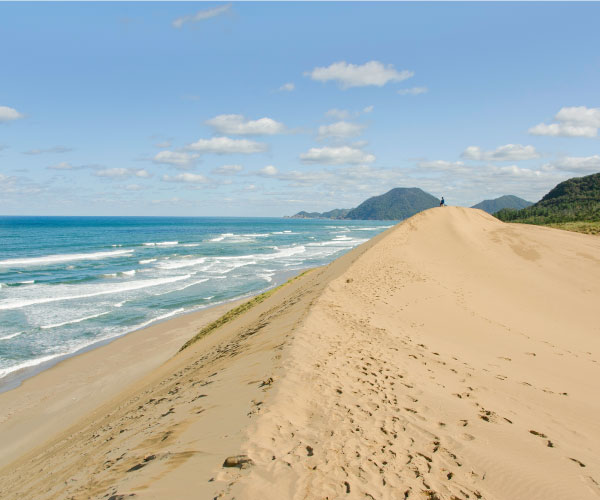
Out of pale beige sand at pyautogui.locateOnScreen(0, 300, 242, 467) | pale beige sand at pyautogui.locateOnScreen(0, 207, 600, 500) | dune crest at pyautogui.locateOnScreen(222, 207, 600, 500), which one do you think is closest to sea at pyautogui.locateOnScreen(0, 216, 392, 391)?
pale beige sand at pyautogui.locateOnScreen(0, 300, 242, 467)

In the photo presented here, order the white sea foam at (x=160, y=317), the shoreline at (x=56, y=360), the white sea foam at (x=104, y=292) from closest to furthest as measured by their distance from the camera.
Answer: the shoreline at (x=56, y=360) < the white sea foam at (x=160, y=317) < the white sea foam at (x=104, y=292)

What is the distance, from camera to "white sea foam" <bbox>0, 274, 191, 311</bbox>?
24578 millimetres

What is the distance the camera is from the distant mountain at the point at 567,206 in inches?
1663

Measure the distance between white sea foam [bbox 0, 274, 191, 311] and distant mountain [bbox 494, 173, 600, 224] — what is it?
40.6 metres

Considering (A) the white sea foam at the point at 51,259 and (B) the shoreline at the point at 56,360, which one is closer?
(B) the shoreline at the point at 56,360

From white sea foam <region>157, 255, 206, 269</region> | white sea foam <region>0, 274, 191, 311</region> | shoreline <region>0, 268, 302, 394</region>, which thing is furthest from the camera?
white sea foam <region>157, 255, 206, 269</region>

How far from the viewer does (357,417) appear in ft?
18.0

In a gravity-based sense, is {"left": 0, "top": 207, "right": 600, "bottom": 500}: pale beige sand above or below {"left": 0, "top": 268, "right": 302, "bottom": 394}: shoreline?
above

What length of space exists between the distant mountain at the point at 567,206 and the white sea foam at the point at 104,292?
133ft

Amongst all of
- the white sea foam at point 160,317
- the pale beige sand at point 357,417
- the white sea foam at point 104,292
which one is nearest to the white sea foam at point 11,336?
the white sea foam at point 160,317

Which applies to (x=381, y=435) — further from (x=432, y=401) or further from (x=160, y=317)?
(x=160, y=317)

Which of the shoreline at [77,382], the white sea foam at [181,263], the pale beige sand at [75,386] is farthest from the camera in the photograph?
the white sea foam at [181,263]

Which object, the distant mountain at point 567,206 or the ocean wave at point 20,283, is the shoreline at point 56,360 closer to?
the ocean wave at point 20,283

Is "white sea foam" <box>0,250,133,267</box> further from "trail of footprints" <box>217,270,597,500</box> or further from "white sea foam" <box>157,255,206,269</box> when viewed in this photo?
"trail of footprints" <box>217,270,597,500</box>
